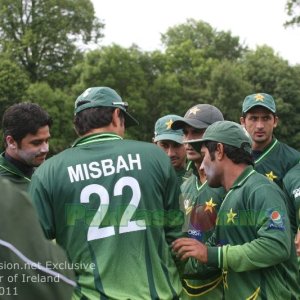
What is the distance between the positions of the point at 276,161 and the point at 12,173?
2.54m

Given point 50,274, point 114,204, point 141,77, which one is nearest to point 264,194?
point 114,204

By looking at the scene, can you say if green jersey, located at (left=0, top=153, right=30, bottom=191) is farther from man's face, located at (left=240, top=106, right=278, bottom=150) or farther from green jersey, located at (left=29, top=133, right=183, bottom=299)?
man's face, located at (left=240, top=106, right=278, bottom=150)

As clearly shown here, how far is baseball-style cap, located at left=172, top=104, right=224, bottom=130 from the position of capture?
5.50 meters

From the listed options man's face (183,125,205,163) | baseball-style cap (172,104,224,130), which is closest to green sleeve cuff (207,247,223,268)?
man's face (183,125,205,163)

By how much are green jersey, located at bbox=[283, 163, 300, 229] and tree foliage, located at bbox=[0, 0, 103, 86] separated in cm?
4088

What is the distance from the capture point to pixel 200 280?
4590 millimetres

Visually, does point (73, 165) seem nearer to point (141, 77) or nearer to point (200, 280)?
point (200, 280)

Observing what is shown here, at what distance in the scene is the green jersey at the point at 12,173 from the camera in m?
5.19

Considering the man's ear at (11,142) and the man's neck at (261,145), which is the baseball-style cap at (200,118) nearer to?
the man's neck at (261,145)

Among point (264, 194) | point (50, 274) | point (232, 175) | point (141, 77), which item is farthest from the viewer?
point (141, 77)

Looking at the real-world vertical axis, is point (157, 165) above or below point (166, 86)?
below

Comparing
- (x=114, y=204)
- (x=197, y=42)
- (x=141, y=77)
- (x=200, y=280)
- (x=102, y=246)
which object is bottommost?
(x=200, y=280)

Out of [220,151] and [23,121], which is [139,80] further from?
[220,151]

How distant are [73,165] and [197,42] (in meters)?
66.9
